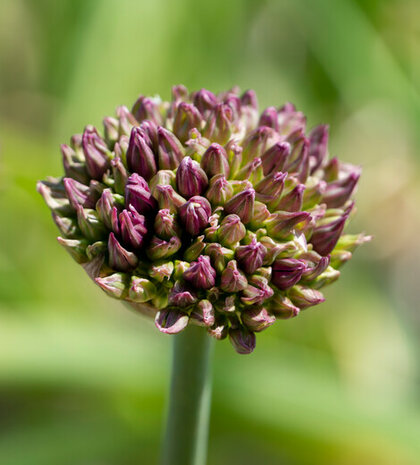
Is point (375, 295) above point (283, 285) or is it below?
above

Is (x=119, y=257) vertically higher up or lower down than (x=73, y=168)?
lower down

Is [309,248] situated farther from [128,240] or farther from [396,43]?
[396,43]

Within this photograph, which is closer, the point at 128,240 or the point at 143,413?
the point at 128,240

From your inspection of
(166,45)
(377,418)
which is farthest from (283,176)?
(166,45)

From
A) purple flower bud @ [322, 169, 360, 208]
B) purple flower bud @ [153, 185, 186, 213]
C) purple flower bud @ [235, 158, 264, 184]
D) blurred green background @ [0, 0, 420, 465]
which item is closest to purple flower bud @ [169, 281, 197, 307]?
purple flower bud @ [153, 185, 186, 213]

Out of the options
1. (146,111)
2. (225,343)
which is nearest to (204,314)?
(146,111)

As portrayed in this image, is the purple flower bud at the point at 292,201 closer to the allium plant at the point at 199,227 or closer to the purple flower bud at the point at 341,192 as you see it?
the allium plant at the point at 199,227

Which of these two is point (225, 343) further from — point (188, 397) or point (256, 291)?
point (256, 291)
